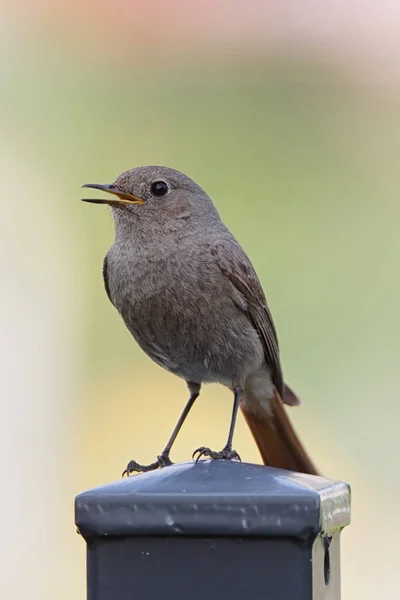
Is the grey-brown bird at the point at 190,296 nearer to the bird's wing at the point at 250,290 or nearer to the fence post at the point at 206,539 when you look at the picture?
the bird's wing at the point at 250,290

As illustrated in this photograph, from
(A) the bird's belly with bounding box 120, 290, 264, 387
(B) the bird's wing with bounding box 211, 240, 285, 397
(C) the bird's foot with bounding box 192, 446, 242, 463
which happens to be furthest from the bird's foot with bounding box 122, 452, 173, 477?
(B) the bird's wing with bounding box 211, 240, 285, 397

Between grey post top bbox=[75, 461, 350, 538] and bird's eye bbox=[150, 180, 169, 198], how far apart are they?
2.40 m

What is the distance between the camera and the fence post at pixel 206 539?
6.97 ft

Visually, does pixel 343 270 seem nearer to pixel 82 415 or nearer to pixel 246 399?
pixel 82 415

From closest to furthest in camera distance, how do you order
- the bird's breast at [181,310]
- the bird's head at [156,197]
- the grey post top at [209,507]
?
the grey post top at [209,507] → the bird's breast at [181,310] → the bird's head at [156,197]

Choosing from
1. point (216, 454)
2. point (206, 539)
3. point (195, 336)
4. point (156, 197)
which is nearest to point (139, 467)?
point (216, 454)

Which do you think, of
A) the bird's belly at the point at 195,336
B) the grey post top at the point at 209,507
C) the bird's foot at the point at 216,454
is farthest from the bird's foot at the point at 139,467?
the grey post top at the point at 209,507

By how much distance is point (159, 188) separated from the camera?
4547 mm

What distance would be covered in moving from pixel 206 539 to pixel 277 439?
8.47 feet

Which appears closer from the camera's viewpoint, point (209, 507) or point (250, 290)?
point (209, 507)

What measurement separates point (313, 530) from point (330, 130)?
7.11 metres

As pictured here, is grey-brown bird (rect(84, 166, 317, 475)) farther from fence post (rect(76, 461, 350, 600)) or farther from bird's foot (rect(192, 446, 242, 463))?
fence post (rect(76, 461, 350, 600))

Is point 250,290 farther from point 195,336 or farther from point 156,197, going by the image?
point 156,197

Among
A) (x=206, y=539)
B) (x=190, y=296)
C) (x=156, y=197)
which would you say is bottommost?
(x=206, y=539)
